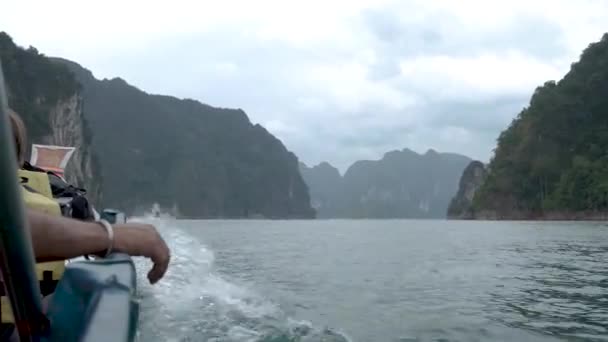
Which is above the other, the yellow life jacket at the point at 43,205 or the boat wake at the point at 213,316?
the yellow life jacket at the point at 43,205

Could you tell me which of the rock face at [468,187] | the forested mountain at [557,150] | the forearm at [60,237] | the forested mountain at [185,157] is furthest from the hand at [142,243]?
the forested mountain at [185,157]


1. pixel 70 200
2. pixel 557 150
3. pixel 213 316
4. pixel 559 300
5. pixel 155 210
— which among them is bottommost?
pixel 155 210

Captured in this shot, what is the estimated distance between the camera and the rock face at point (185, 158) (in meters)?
139

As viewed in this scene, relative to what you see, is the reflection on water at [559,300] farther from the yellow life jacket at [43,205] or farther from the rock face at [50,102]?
the rock face at [50,102]

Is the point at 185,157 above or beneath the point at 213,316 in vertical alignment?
above

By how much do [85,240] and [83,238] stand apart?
11 millimetres

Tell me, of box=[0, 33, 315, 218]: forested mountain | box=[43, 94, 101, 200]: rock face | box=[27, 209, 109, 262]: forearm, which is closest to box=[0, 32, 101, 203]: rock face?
box=[43, 94, 101, 200]: rock face

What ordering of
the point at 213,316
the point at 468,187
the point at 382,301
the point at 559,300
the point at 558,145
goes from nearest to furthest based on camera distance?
the point at 213,316, the point at 559,300, the point at 382,301, the point at 558,145, the point at 468,187

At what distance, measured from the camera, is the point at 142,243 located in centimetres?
168

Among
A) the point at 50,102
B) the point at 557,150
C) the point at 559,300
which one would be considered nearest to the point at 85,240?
the point at 559,300

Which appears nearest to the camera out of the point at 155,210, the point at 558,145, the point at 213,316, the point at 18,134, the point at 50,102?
the point at 18,134

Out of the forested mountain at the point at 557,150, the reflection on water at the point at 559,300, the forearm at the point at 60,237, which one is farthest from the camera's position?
the forested mountain at the point at 557,150

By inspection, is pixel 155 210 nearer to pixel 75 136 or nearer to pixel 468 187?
pixel 75 136

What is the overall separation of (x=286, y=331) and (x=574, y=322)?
2.74m
